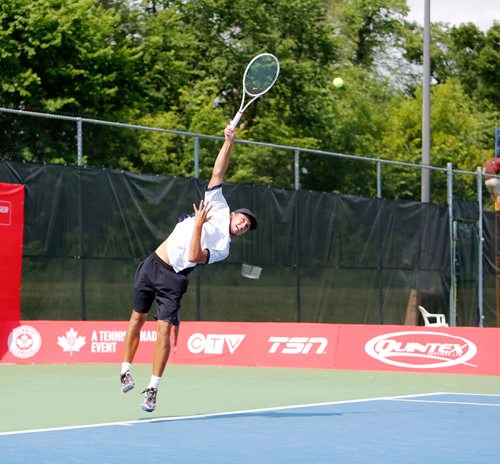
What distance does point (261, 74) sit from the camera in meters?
11.8

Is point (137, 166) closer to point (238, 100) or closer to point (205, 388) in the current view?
point (205, 388)

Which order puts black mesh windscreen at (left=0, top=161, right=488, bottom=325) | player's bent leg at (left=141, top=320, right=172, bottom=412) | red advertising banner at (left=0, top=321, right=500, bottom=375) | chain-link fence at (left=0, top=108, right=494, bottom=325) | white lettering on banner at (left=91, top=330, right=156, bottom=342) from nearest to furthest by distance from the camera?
1. player's bent leg at (left=141, top=320, right=172, bottom=412)
2. red advertising banner at (left=0, top=321, right=500, bottom=375)
3. white lettering on banner at (left=91, top=330, right=156, bottom=342)
4. black mesh windscreen at (left=0, top=161, right=488, bottom=325)
5. chain-link fence at (left=0, top=108, right=494, bottom=325)

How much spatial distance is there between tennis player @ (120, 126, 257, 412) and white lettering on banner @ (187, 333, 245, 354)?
6.17 metres

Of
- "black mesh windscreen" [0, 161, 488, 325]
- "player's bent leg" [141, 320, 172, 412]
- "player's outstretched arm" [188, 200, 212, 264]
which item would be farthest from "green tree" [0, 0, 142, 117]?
"player's outstretched arm" [188, 200, 212, 264]

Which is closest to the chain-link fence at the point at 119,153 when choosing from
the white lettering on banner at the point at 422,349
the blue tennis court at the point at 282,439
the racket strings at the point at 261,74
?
the white lettering on banner at the point at 422,349

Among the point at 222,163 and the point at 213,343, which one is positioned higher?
the point at 222,163

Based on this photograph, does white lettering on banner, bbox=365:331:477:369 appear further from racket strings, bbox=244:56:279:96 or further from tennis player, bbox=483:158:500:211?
tennis player, bbox=483:158:500:211

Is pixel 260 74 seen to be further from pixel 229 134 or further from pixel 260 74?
pixel 229 134

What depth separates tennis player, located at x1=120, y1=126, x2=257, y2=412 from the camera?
857 centimetres

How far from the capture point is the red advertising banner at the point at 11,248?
14.8 metres

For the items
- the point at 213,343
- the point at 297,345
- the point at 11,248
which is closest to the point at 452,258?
the point at 297,345

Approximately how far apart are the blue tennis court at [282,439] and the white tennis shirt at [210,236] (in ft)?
3.99

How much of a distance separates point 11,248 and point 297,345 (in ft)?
12.8

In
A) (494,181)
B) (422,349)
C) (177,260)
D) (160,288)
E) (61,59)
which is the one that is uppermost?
(61,59)
